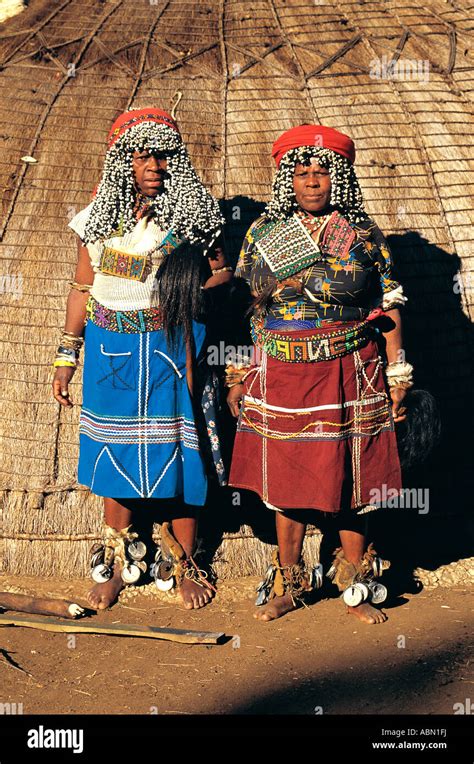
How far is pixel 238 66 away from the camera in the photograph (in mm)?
6312

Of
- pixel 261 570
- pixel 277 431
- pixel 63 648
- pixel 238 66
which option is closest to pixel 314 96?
pixel 238 66

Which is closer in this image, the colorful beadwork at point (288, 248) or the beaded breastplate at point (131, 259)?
the colorful beadwork at point (288, 248)

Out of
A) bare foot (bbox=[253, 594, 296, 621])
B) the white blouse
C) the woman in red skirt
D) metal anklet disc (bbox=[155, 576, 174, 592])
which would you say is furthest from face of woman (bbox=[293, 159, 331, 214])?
metal anklet disc (bbox=[155, 576, 174, 592])

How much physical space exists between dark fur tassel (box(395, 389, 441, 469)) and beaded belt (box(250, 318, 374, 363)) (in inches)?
19.7

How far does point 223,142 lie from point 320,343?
1867 mm

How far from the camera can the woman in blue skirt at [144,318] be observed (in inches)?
188

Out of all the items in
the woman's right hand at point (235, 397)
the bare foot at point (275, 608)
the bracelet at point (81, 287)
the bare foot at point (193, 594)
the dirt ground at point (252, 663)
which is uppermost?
the bracelet at point (81, 287)

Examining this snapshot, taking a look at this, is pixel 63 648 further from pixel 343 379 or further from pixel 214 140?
pixel 214 140

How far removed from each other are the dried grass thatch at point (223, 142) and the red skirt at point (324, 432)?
968 millimetres

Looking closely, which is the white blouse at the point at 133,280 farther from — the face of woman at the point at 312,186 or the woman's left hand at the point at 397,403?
the woman's left hand at the point at 397,403

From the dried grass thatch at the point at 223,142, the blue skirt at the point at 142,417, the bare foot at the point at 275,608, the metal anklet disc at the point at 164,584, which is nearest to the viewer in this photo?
the blue skirt at the point at 142,417

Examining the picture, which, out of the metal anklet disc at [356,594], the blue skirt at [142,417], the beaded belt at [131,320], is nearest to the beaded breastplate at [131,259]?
the beaded belt at [131,320]

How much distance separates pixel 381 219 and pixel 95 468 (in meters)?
2.19

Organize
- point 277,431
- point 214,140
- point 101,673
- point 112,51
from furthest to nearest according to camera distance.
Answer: point 112,51 → point 214,140 → point 277,431 → point 101,673
